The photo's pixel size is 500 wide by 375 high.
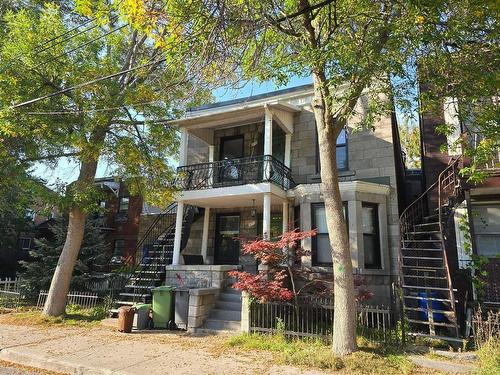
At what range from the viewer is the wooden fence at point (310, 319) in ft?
25.6

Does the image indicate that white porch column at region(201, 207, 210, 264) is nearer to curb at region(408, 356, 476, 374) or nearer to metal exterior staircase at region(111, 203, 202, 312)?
metal exterior staircase at region(111, 203, 202, 312)

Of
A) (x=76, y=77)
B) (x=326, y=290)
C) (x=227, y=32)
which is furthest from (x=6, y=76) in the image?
(x=326, y=290)

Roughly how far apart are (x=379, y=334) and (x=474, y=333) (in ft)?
5.83

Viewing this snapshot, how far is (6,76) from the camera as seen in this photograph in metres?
9.87

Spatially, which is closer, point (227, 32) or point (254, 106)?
point (227, 32)

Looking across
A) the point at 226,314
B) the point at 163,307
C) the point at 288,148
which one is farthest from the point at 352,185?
the point at 163,307

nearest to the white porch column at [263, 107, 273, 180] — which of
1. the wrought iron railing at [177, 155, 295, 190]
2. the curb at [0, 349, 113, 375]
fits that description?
the wrought iron railing at [177, 155, 295, 190]

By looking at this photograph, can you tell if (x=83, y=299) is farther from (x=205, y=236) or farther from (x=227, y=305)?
(x=227, y=305)

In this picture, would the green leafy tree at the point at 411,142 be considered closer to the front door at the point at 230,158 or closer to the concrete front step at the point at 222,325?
the front door at the point at 230,158

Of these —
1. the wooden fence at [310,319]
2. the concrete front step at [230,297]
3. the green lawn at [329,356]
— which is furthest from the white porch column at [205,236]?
the green lawn at [329,356]

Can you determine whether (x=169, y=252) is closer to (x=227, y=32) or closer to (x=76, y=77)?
(x=76, y=77)

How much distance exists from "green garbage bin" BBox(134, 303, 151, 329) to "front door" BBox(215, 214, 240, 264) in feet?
14.4

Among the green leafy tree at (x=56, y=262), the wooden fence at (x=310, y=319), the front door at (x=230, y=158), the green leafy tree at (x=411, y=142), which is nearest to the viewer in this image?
the wooden fence at (x=310, y=319)

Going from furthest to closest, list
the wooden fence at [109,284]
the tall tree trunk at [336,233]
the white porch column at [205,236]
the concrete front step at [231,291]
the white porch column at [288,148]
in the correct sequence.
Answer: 1. the white porch column at [205,236]
2. the white porch column at [288,148]
3. the wooden fence at [109,284]
4. the concrete front step at [231,291]
5. the tall tree trunk at [336,233]
